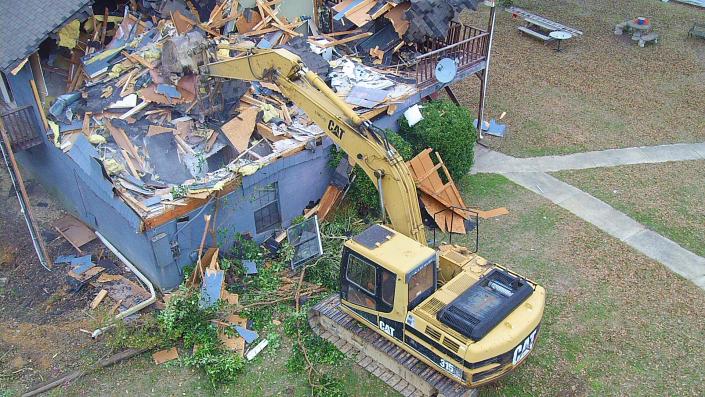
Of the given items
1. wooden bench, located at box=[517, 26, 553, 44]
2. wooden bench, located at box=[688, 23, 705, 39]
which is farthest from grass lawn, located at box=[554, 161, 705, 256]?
wooden bench, located at box=[688, 23, 705, 39]

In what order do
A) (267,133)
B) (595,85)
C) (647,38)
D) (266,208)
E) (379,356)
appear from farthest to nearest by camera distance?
(647,38), (595,85), (267,133), (266,208), (379,356)

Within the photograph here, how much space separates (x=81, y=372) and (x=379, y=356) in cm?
574

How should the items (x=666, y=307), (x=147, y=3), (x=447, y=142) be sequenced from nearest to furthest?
(x=666, y=307) < (x=447, y=142) < (x=147, y=3)

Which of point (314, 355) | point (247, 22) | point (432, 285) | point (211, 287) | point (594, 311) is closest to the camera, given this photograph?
point (432, 285)

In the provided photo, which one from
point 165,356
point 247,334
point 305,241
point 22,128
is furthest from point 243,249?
point 22,128

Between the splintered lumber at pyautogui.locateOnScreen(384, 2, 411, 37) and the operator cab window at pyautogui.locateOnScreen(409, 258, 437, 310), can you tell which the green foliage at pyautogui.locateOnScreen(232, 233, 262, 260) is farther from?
the splintered lumber at pyautogui.locateOnScreen(384, 2, 411, 37)

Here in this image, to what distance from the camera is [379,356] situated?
11.7 meters

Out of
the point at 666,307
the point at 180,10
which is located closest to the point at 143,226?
the point at 180,10

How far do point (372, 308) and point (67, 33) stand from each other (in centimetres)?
1043

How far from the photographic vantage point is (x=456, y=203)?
16297 mm

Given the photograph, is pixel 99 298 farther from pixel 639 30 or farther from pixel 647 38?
pixel 639 30

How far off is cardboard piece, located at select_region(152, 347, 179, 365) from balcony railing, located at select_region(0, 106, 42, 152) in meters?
6.70

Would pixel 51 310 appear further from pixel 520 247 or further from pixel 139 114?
pixel 520 247

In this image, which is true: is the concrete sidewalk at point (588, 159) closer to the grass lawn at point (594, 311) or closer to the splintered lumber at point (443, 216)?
the grass lawn at point (594, 311)
